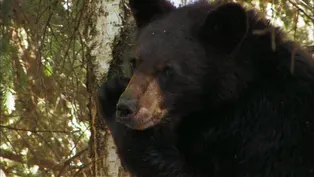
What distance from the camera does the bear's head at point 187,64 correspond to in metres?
4.42

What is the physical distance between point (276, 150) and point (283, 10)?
147cm

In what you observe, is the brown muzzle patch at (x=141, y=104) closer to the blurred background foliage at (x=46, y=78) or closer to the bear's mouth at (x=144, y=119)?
the bear's mouth at (x=144, y=119)

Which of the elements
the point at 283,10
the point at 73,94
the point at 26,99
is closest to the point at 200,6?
the point at 283,10

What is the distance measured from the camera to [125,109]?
4.25 m

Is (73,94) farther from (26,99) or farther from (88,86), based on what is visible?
(26,99)

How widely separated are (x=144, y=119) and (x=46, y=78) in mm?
2802

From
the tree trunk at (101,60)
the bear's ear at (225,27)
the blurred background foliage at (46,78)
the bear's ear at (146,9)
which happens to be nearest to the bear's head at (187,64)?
the bear's ear at (225,27)

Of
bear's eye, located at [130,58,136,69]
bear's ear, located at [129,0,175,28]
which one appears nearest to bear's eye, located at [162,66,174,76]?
bear's eye, located at [130,58,136,69]

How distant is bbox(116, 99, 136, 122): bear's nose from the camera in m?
4.25

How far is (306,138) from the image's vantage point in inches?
171

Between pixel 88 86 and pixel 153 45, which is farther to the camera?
pixel 88 86

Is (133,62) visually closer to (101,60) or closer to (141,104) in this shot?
(141,104)

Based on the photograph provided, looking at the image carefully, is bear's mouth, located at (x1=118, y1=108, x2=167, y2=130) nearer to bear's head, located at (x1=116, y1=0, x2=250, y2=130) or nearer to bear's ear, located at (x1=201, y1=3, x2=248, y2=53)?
bear's head, located at (x1=116, y1=0, x2=250, y2=130)

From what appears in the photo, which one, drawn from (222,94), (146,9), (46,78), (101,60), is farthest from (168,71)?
(46,78)
